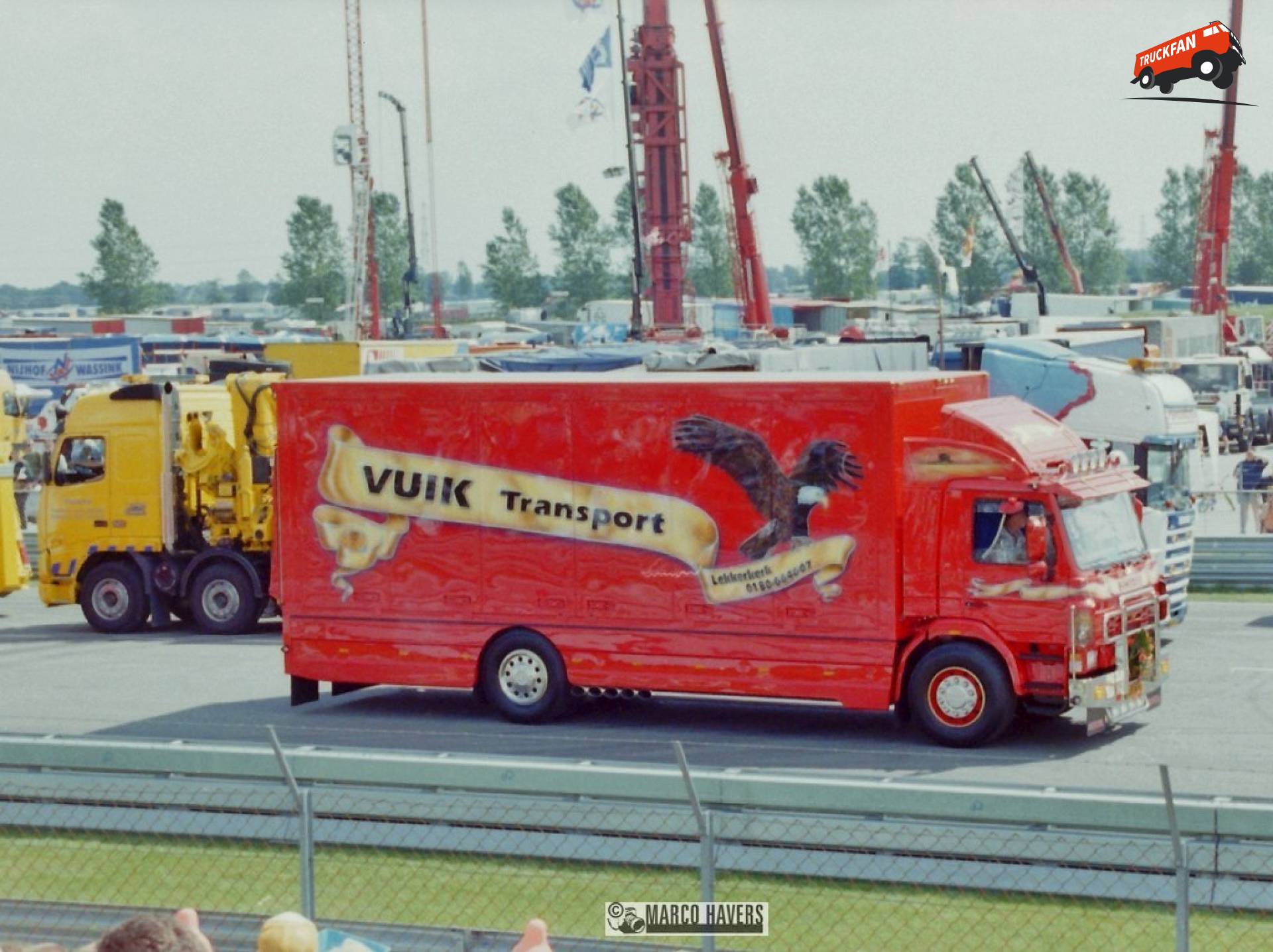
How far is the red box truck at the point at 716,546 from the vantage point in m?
14.9

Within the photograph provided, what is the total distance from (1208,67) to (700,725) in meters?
12.1

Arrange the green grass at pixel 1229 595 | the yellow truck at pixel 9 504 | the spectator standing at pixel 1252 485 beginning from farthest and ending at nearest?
the spectator standing at pixel 1252 485 → the yellow truck at pixel 9 504 → the green grass at pixel 1229 595

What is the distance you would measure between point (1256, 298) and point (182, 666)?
127 meters

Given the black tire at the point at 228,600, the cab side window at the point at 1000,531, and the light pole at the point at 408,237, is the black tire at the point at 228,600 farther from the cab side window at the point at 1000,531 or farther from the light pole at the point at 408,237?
the light pole at the point at 408,237

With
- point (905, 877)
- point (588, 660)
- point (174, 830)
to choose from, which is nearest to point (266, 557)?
point (588, 660)

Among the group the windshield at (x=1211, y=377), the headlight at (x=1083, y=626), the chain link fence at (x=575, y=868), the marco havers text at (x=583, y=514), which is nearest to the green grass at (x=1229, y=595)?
the headlight at (x=1083, y=626)

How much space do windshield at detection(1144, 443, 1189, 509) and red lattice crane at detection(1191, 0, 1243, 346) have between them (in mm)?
49647

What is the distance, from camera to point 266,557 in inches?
922

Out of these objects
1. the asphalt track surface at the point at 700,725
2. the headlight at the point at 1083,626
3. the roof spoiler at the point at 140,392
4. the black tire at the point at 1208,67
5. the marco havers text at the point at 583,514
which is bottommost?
the asphalt track surface at the point at 700,725

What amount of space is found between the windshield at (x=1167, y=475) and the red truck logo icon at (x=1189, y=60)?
4.20 meters

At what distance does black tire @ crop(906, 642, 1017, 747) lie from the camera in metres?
14.9

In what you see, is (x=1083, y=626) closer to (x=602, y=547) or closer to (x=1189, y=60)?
(x=602, y=547)

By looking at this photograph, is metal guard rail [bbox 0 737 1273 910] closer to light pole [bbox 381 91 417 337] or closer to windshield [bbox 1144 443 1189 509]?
windshield [bbox 1144 443 1189 509]

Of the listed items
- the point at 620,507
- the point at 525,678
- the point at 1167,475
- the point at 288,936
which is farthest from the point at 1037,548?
the point at 288,936
